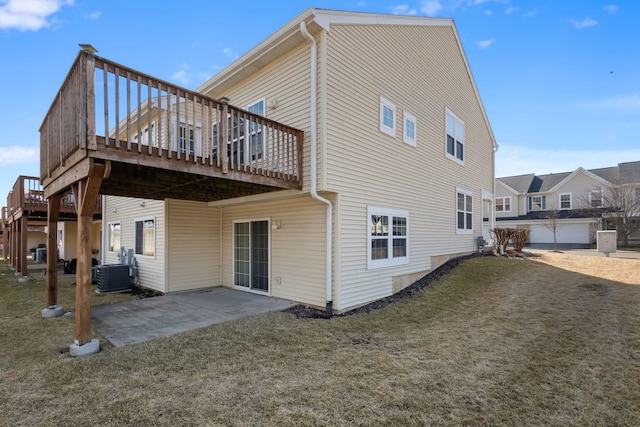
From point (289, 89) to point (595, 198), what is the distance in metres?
29.1

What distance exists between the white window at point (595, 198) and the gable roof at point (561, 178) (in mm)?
1074

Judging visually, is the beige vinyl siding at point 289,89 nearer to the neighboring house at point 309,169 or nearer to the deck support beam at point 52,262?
the neighboring house at point 309,169

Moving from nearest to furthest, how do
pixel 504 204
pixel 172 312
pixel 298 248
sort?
pixel 172 312
pixel 298 248
pixel 504 204

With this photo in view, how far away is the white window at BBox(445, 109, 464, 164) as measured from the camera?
1175cm

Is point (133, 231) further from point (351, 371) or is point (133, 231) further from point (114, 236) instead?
point (351, 371)

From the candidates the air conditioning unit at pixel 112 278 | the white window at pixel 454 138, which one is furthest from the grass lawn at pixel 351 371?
the white window at pixel 454 138

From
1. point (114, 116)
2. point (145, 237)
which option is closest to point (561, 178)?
point (145, 237)

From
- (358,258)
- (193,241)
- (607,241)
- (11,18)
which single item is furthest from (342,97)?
(607,241)

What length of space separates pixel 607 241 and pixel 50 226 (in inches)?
817

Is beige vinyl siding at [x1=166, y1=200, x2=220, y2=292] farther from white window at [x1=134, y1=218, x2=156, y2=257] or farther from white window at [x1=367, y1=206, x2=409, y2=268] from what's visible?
white window at [x1=367, y1=206, x2=409, y2=268]

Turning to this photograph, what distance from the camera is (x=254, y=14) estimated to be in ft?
31.8

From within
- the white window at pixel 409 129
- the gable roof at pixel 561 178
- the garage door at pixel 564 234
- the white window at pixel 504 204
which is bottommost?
the garage door at pixel 564 234

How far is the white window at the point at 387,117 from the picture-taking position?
827 centimetres

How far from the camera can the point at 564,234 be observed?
25984 millimetres
